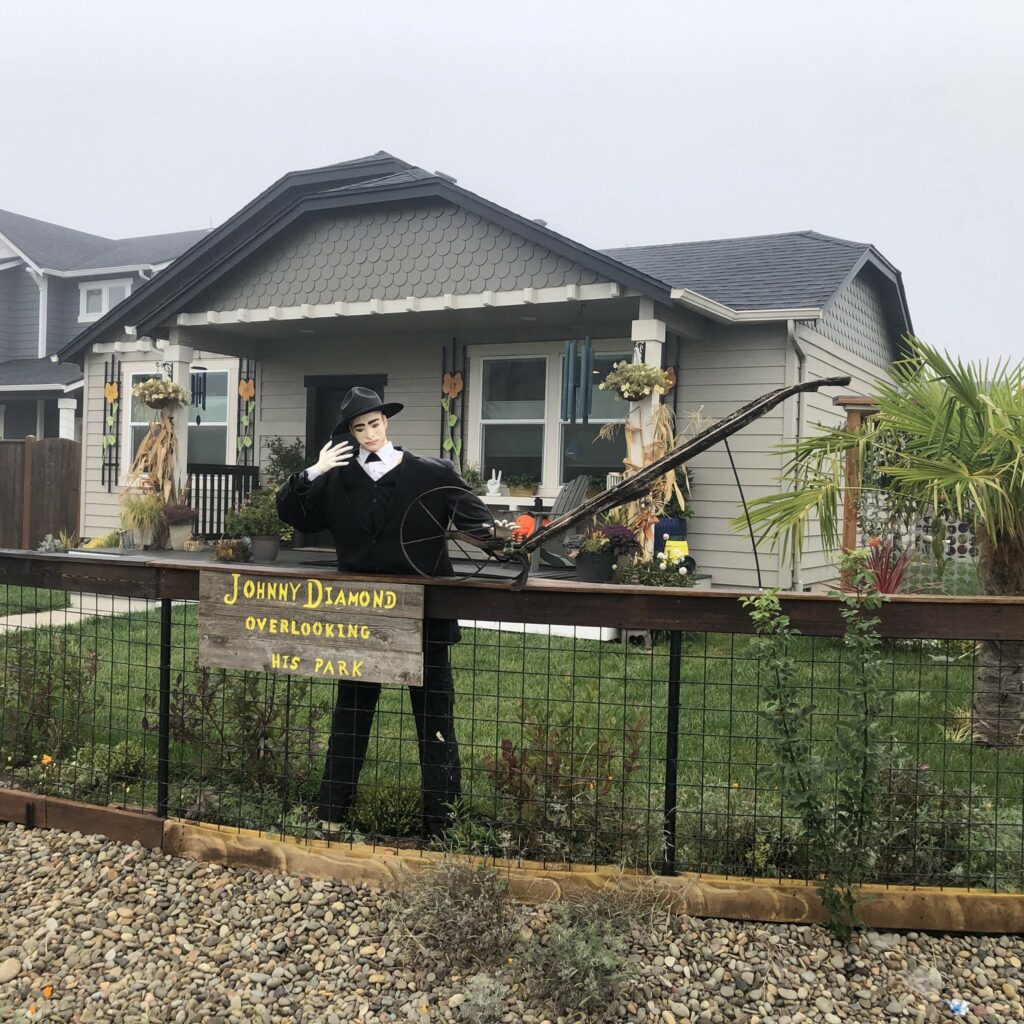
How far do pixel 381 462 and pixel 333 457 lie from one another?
0.75ft

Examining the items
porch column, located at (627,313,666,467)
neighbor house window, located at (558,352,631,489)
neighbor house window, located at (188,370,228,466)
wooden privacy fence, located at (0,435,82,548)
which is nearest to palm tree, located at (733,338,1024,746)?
porch column, located at (627,313,666,467)

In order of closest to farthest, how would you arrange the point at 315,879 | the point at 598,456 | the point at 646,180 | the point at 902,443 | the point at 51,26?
the point at 315,879
the point at 902,443
the point at 598,456
the point at 51,26
the point at 646,180

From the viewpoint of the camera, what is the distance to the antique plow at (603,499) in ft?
9.62

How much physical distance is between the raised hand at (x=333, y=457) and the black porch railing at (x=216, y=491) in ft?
28.6

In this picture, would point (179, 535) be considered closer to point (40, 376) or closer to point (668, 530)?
point (668, 530)

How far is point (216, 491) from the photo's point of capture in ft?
39.8

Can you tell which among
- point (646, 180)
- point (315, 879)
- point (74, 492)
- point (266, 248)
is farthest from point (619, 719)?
point (646, 180)

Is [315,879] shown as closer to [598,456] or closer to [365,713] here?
[365,713]

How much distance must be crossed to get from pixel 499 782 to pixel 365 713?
558mm

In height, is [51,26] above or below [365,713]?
above

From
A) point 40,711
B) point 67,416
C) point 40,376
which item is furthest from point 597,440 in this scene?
point 40,376

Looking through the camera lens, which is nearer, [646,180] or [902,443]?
[902,443]

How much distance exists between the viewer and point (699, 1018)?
8.58ft

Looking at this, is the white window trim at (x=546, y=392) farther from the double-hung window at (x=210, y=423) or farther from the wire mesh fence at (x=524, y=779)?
the wire mesh fence at (x=524, y=779)
